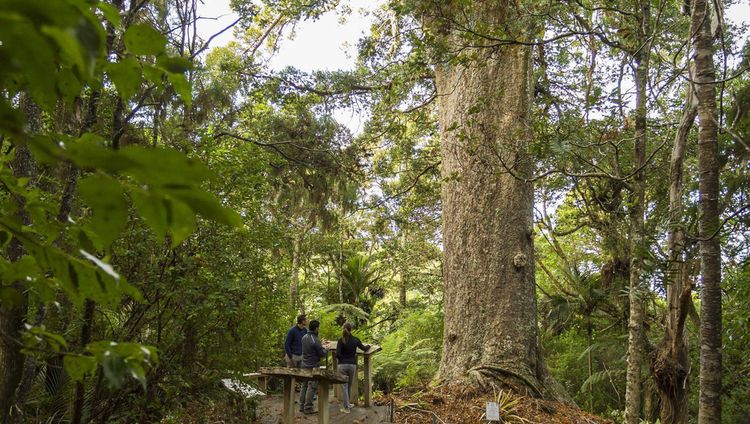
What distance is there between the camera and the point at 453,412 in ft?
24.5

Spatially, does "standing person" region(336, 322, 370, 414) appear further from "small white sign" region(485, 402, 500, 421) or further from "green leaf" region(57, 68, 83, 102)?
"green leaf" region(57, 68, 83, 102)

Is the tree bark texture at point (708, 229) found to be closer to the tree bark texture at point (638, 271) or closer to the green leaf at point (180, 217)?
the tree bark texture at point (638, 271)

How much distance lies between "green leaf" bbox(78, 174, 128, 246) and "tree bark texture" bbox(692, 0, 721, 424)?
14.2 feet

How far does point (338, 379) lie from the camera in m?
7.07

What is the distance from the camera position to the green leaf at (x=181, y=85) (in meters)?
1.03

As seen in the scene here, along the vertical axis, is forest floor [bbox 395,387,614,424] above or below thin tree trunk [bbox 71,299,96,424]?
below

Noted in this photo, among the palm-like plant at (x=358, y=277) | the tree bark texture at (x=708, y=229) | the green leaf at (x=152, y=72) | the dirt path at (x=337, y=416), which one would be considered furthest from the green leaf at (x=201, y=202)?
the palm-like plant at (x=358, y=277)

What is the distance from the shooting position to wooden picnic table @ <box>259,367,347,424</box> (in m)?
6.77

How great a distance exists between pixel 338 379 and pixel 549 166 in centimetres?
616

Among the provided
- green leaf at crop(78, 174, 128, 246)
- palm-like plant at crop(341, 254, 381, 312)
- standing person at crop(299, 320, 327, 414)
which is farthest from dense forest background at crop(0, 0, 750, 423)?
palm-like plant at crop(341, 254, 381, 312)

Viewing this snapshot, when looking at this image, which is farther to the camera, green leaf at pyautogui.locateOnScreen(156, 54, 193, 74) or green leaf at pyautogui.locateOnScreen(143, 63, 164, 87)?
green leaf at pyautogui.locateOnScreen(143, 63, 164, 87)

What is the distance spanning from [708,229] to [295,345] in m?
6.56

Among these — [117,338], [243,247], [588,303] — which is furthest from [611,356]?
[117,338]

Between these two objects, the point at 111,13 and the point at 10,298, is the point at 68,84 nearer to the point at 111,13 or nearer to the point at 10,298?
the point at 111,13
